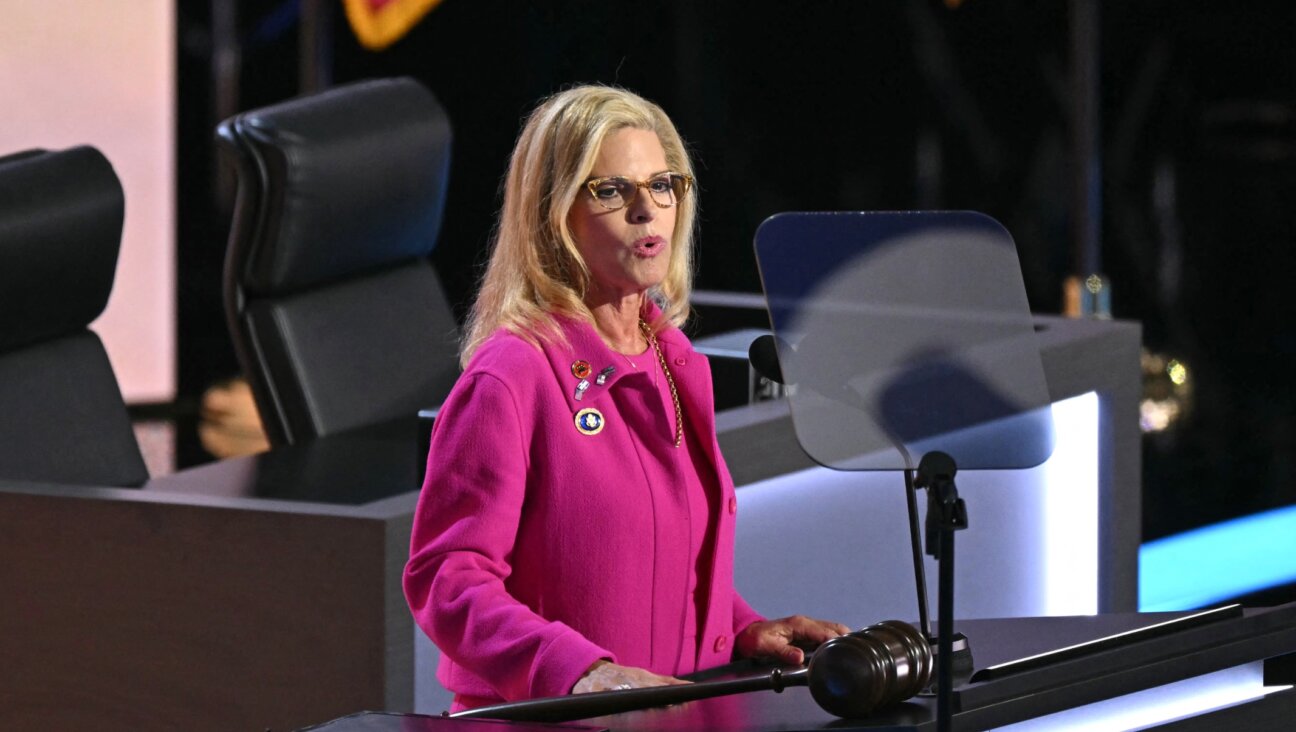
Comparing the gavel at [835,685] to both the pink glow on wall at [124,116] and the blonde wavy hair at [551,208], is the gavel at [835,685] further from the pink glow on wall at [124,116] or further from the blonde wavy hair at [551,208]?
the pink glow on wall at [124,116]

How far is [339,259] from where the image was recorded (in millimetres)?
2959

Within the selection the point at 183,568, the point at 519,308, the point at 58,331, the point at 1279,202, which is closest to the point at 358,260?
the point at 58,331

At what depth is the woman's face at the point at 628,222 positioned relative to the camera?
4.90ft

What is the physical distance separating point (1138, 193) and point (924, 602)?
4171mm

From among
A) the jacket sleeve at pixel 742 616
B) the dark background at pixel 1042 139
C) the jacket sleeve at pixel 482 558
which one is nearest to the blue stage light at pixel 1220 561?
the dark background at pixel 1042 139

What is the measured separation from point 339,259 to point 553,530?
61.0 inches

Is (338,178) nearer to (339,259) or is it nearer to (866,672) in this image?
(339,259)

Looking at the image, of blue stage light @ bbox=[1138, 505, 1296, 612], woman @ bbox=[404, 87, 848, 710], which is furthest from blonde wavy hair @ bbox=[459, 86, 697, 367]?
blue stage light @ bbox=[1138, 505, 1296, 612]

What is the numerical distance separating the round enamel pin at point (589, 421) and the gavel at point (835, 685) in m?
0.29

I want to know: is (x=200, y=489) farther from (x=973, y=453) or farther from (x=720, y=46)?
(x=720, y=46)

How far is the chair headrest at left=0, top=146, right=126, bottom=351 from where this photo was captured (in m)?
2.33

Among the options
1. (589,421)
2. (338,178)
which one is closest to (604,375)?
(589,421)

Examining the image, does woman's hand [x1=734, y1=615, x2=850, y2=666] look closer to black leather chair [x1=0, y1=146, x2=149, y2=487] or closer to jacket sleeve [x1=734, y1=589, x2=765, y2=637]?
jacket sleeve [x1=734, y1=589, x2=765, y2=637]

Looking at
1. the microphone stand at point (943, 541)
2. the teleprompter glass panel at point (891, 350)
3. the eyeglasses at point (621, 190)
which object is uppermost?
the eyeglasses at point (621, 190)
